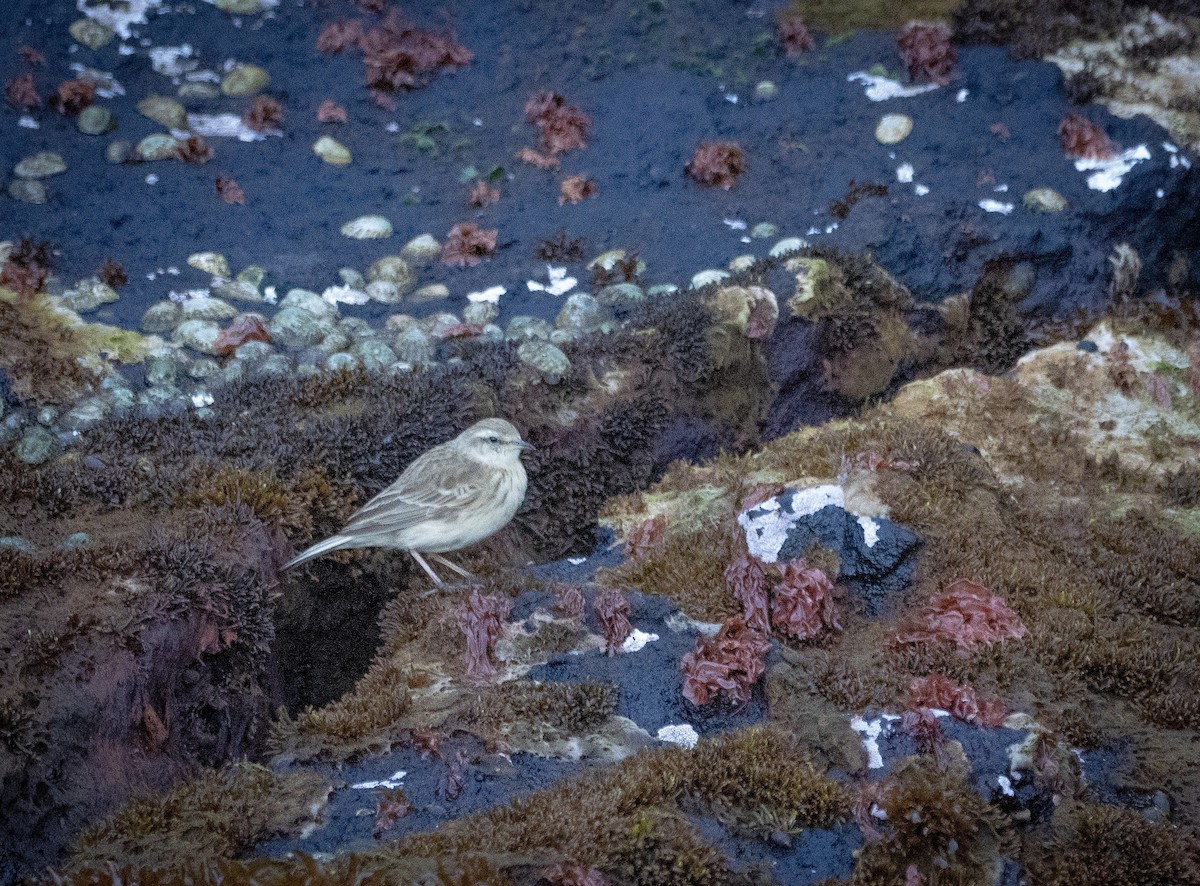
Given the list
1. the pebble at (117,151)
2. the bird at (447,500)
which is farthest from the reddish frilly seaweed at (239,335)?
the pebble at (117,151)

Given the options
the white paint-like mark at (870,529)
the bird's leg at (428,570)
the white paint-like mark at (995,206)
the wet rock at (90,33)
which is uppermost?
the wet rock at (90,33)

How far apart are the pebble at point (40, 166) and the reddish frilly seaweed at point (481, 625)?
824 centimetres

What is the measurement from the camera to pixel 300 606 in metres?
8.16

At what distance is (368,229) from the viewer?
40.4 ft

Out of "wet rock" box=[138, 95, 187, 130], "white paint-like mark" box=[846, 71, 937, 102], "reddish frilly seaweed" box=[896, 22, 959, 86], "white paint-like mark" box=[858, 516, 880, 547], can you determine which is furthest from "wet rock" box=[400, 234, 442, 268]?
"reddish frilly seaweed" box=[896, 22, 959, 86]

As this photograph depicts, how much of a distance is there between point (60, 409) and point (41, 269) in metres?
2.63

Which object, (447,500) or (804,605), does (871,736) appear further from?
(447,500)

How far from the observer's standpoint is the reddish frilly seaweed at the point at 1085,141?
12578 millimetres

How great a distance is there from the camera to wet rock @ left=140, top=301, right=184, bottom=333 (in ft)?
34.4

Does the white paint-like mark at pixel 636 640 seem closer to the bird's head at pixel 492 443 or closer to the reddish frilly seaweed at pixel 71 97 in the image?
the bird's head at pixel 492 443

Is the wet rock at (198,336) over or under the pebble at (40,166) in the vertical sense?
under

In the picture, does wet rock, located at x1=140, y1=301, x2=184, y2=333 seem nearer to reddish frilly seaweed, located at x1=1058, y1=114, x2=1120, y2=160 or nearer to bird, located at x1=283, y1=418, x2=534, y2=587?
bird, located at x1=283, y1=418, x2=534, y2=587

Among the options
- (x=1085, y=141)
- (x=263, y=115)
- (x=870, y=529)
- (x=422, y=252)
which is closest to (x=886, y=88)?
(x=1085, y=141)

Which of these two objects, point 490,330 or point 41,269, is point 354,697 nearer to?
point 490,330
